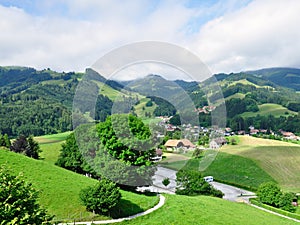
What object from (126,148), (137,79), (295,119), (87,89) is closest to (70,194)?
(126,148)

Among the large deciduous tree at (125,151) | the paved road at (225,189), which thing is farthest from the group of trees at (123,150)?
the paved road at (225,189)

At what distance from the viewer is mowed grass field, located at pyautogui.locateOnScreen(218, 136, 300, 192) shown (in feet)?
258

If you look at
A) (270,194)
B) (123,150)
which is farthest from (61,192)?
(270,194)

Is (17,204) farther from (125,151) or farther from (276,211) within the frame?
(276,211)

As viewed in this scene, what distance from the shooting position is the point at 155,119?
23.8 metres

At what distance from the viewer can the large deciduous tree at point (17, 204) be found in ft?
44.4

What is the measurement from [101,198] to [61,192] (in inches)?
280

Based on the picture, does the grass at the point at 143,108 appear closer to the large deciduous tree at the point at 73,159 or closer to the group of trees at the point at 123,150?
the group of trees at the point at 123,150

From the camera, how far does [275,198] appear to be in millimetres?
49875

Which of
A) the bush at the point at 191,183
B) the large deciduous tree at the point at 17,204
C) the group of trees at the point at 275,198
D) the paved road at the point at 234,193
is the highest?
the large deciduous tree at the point at 17,204

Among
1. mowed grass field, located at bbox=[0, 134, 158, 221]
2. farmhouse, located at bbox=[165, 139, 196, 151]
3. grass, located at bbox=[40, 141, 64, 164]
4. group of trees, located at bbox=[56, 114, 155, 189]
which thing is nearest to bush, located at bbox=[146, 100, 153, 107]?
farmhouse, located at bbox=[165, 139, 196, 151]

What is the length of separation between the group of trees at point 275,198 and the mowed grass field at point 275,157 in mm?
23945

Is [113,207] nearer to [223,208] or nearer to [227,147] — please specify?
[223,208]

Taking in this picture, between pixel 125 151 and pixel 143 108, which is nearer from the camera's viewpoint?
pixel 143 108
